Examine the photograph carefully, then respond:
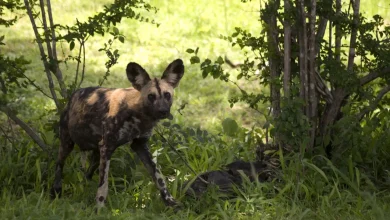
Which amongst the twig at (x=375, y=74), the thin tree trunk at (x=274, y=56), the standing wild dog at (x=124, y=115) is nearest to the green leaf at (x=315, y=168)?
the thin tree trunk at (x=274, y=56)

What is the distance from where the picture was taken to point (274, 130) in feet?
19.7

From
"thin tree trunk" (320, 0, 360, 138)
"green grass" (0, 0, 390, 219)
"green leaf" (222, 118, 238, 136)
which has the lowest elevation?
"green grass" (0, 0, 390, 219)

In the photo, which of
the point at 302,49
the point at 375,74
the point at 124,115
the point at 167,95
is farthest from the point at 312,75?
the point at 124,115

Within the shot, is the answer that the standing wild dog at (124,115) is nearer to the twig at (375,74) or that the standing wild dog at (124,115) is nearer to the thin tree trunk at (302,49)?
the thin tree trunk at (302,49)

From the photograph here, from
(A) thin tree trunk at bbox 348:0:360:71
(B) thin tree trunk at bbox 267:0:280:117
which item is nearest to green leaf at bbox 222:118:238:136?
(B) thin tree trunk at bbox 267:0:280:117

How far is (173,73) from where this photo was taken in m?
5.55

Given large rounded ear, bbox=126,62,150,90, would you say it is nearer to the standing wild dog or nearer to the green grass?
the standing wild dog

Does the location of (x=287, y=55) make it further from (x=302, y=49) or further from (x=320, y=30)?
(x=320, y=30)

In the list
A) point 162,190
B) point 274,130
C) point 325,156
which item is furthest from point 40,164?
point 325,156

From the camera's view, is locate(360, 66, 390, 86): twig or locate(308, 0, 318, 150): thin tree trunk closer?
locate(308, 0, 318, 150): thin tree trunk

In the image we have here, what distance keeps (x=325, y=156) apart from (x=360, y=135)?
0.32 metres

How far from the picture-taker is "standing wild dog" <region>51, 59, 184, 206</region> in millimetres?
5418

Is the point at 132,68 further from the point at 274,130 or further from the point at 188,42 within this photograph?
the point at 188,42

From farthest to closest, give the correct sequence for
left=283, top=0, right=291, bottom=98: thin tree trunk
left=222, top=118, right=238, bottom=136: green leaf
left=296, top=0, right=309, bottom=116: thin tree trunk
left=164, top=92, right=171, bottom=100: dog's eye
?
left=222, top=118, right=238, bottom=136: green leaf
left=283, top=0, right=291, bottom=98: thin tree trunk
left=296, top=0, right=309, bottom=116: thin tree trunk
left=164, top=92, right=171, bottom=100: dog's eye
